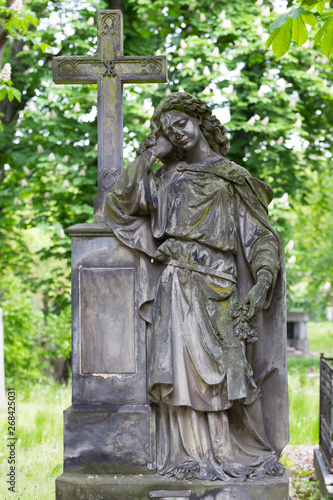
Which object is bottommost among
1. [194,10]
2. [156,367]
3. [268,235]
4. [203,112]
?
[156,367]

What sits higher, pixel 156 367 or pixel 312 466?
pixel 156 367

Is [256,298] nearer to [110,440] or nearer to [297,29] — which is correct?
[110,440]

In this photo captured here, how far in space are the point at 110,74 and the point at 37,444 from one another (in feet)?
14.5

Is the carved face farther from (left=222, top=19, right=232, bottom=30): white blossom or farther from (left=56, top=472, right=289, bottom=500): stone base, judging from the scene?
(left=222, top=19, right=232, bottom=30): white blossom

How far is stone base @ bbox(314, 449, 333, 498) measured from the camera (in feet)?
19.0

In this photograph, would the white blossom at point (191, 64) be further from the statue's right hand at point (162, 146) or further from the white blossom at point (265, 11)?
the statue's right hand at point (162, 146)

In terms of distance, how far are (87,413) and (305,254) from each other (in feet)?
46.8

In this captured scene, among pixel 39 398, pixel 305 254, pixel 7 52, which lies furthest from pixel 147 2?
pixel 305 254

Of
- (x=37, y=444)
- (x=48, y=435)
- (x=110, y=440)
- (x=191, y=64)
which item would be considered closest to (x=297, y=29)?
(x=110, y=440)

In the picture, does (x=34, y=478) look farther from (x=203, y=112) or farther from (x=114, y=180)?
(x=203, y=112)

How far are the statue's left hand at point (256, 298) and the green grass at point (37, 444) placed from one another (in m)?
2.50

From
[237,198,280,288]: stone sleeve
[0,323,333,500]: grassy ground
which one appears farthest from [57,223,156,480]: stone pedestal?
[0,323,333,500]: grassy ground

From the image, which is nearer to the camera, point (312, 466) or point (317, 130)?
point (312, 466)

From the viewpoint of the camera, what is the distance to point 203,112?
472cm
